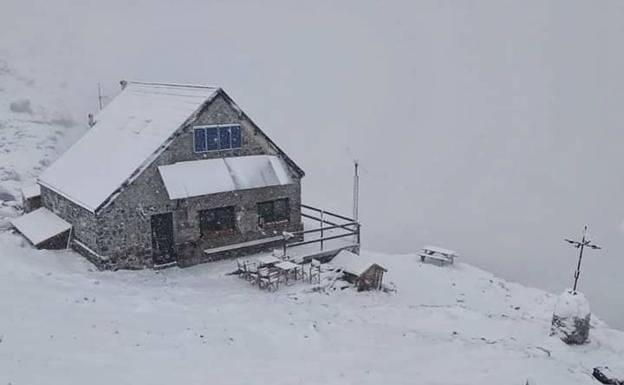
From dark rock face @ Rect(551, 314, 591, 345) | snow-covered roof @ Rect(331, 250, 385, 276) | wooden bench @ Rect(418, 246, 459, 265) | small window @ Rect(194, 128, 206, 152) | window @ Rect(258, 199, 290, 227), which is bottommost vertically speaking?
wooden bench @ Rect(418, 246, 459, 265)

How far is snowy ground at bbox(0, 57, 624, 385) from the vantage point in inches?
511

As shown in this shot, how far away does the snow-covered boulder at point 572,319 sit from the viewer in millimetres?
17391

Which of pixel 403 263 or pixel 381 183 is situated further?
pixel 381 183

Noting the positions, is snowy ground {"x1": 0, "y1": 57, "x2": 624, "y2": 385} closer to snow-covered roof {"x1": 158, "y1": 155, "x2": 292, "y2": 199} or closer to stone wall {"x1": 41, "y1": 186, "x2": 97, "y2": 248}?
stone wall {"x1": 41, "y1": 186, "x2": 97, "y2": 248}

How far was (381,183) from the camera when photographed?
225 feet

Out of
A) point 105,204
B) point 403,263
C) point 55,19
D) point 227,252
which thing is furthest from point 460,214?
point 55,19

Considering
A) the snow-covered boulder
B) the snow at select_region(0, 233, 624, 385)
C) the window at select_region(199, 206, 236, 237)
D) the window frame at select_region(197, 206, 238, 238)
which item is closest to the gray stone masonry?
the window frame at select_region(197, 206, 238, 238)

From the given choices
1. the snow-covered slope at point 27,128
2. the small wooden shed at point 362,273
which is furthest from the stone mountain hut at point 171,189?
the snow-covered slope at point 27,128

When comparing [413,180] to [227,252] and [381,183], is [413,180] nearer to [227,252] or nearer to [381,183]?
[381,183]

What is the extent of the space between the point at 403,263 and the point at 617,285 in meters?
14.5

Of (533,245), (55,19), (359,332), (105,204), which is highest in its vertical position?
(55,19)

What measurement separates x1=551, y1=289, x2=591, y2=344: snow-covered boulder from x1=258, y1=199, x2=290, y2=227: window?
1235 centimetres

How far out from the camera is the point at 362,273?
22.2 metres

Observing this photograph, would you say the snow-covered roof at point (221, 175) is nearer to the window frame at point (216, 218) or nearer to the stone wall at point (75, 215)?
the window frame at point (216, 218)
